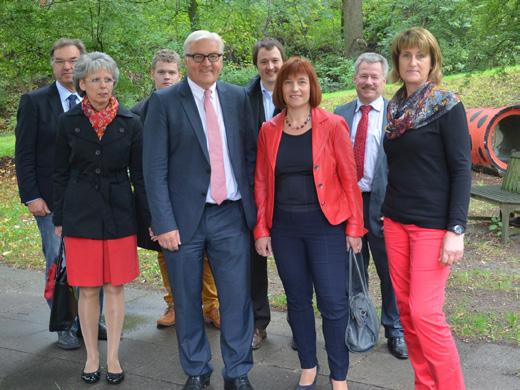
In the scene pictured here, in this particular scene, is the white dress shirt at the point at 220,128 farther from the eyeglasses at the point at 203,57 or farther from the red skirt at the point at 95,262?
the red skirt at the point at 95,262

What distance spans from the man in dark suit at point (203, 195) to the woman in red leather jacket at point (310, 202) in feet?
0.64

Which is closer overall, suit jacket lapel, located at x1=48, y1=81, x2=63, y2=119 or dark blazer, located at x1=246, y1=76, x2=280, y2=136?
dark blazer, located at x1=246, y1=76, x2=280, y2=136

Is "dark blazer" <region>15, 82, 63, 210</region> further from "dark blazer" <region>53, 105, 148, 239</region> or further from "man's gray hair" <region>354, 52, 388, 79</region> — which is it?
"man's gray hair" <region>354, 52, 388, 79</region>

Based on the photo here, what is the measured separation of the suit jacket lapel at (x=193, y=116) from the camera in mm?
3744

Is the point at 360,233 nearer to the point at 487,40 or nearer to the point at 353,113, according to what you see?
the point at 353,113

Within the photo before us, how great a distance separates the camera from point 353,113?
173 inches

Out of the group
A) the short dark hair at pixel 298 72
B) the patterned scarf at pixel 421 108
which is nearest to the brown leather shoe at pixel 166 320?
the short dark hair at pixel 298 72

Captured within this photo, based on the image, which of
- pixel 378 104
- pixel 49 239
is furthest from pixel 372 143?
pixel 49 239

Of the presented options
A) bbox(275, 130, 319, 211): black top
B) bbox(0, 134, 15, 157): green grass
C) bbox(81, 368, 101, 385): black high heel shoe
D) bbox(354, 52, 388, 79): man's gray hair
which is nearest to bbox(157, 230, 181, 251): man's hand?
bbox(275, 130, 319, 211): black top

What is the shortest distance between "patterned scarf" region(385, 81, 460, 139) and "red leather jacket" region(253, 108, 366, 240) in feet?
1.07

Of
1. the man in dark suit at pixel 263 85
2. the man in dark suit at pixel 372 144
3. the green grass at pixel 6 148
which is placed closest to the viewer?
the man in dark suit at pixel 372 144

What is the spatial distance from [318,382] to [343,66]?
1841 centimetres

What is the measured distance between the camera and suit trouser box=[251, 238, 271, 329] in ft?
15.1

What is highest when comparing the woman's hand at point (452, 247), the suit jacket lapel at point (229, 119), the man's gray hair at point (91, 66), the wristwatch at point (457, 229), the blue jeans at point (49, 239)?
the man's gray hair at point (91, 66)
